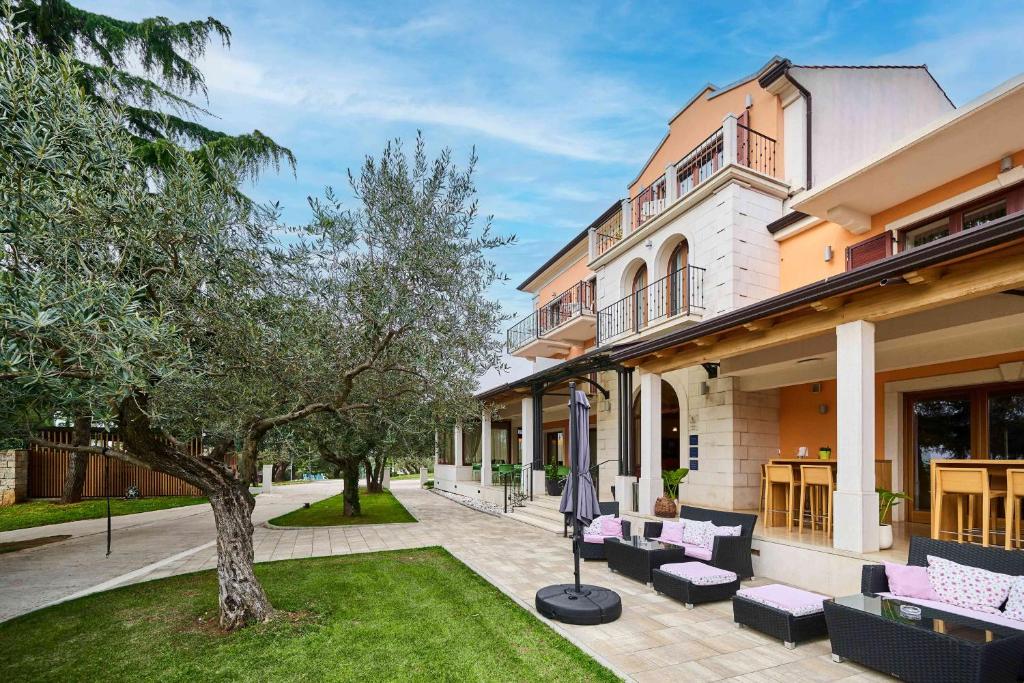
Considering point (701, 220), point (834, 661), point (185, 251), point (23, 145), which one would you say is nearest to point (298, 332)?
point (185, 251)

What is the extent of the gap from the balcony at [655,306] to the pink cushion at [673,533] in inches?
190

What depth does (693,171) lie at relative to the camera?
13.2 metres

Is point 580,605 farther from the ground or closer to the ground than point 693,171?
closer to the ground

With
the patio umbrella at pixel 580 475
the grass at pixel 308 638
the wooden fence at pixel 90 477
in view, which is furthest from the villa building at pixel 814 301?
the wooden fence at pixel 90 477

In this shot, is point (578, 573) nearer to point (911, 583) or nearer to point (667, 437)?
point (911, 583)

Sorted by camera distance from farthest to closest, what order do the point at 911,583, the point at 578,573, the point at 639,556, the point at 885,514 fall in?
1. the point at 639,556
2. the point at 885,514
3. the point at 578,573
4. the point at 911,583

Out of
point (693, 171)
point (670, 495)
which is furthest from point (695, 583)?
point (693, 171)

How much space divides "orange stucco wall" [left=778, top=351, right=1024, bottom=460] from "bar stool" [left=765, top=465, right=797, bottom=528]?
1541mm

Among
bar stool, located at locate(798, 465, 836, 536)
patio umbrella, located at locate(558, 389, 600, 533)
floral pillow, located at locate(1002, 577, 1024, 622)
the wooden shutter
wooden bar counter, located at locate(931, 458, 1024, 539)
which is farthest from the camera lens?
the wooden shutter

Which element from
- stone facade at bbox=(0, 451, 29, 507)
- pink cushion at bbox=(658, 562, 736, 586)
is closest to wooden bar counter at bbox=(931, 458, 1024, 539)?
pink cushion at bbox=(658, 562, 736, 586)

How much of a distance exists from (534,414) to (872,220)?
935 centimetres

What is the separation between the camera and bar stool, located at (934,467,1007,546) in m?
5.78

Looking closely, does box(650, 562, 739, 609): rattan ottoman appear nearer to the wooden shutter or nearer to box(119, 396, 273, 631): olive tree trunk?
box(119, 396, 273, 631): olive tree trunk

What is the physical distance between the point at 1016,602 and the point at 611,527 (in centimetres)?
519
